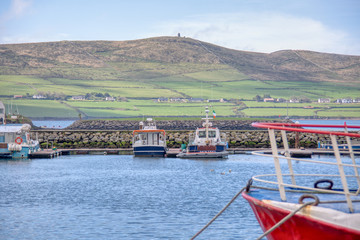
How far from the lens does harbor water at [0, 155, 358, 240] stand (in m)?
20.3

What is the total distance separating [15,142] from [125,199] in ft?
87.6

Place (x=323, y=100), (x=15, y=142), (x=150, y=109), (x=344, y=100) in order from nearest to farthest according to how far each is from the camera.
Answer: (x=15, y=142)
(x=150, y=109)
(x=323, y=100)
(x=344, y=100)

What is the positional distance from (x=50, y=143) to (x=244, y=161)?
25.1 m

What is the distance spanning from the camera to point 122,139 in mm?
65625

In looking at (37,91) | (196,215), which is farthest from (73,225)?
(37,91)

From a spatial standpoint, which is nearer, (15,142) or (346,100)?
(15,142)

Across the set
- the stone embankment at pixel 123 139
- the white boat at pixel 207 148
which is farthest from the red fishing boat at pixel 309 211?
the stone embankment at pixel 123 139

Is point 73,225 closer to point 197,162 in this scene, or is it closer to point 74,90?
point 197,162

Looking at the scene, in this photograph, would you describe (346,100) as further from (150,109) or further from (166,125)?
(166,125)

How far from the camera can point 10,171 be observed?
42188mm

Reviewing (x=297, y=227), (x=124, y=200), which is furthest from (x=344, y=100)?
(x=297, y=227)

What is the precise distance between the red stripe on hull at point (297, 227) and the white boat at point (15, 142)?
4149 centimetres

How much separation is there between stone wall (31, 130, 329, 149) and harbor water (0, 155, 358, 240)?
12.9 meters

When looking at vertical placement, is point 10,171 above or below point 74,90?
below
